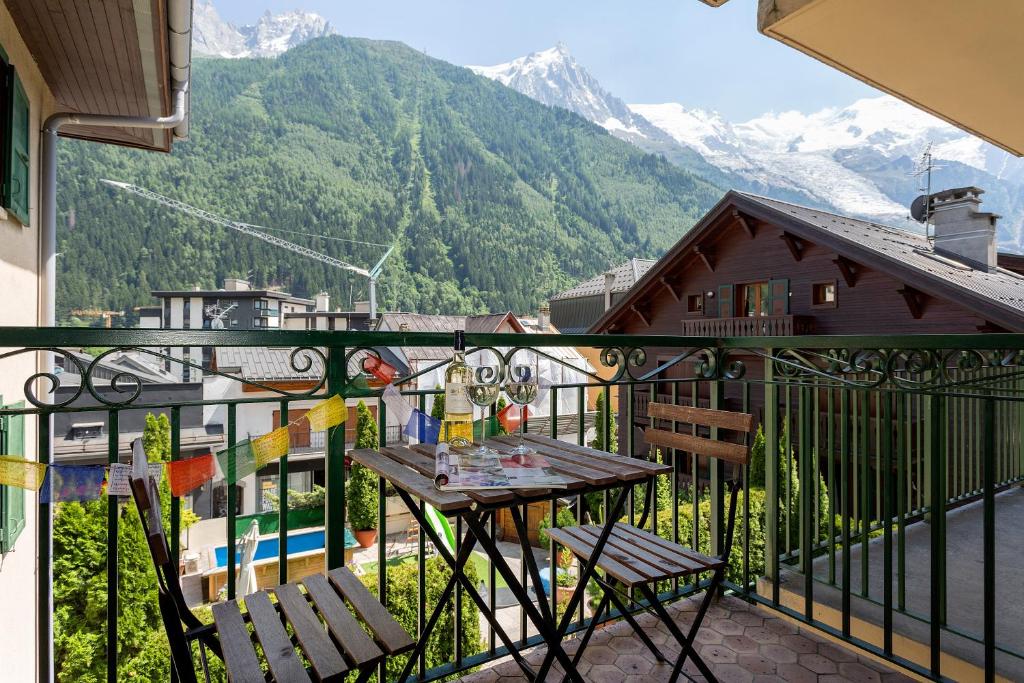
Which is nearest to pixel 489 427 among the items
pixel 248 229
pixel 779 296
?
pixel 779 296

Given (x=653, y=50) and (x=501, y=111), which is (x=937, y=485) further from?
(x=653, y=50)

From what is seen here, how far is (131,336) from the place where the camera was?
4.72 feet

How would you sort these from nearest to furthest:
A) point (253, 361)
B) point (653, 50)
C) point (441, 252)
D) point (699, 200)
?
1. point (253, 361)
2. point (441, 252)
3. point (699, 200)
4. point (653, 50)

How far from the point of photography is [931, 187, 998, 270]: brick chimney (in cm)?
1222

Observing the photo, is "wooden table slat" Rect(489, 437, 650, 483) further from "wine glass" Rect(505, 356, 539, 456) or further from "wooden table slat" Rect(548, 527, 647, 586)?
"wooden table slat" Rect(548, 527, 647, 586)

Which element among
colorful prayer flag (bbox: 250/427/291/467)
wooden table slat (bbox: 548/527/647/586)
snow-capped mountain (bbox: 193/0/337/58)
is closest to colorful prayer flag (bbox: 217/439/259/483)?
colorful prayer flag (bbox: 250/427/291/467)

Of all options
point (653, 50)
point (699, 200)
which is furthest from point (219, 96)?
point (653, 50)

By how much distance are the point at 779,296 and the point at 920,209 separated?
4.63m

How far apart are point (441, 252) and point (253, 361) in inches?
1958

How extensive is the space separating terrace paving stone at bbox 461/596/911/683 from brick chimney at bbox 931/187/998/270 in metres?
13.1

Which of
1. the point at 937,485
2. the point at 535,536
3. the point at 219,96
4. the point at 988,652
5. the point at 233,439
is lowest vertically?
the point at 535,536

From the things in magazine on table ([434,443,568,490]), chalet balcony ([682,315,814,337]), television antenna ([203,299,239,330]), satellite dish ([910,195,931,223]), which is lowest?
magazine on table ([434,443,568,490])

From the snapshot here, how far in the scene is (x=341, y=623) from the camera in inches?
53.6

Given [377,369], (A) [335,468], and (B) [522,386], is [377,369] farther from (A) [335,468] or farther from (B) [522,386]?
(B) [522,386]
